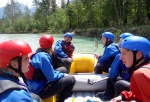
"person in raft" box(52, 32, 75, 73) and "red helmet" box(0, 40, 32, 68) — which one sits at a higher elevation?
"red helmet" box(0, 40, 32, 68)

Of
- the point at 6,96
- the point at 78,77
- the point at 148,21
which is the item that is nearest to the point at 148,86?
the point at 6,96

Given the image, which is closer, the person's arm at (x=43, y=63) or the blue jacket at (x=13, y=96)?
the blue jacket at (x=13, y=96)

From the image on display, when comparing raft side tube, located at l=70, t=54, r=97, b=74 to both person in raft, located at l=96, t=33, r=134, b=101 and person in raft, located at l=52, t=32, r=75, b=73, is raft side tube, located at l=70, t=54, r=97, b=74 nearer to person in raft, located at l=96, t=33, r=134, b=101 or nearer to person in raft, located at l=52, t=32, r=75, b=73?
person in raft, located at l=52, t=32, r=75, b=73

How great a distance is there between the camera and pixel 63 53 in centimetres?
645

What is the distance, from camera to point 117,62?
3811 millimetres

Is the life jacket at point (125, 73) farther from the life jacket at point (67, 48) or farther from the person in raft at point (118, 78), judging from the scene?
the life jacket at point (67, 48)

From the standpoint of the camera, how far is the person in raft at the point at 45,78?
11.1 feet

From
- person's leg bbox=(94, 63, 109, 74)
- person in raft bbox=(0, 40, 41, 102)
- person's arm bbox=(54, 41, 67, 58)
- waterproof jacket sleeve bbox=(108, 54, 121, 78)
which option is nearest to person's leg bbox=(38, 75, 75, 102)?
waterproof jacket sleeve bbox=(108, 54, 121, 78)

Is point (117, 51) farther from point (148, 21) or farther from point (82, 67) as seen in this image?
point (148, 21)

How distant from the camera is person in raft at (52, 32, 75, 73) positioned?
18.8 ft

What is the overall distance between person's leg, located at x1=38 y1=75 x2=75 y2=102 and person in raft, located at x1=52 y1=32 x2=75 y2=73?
1.78m

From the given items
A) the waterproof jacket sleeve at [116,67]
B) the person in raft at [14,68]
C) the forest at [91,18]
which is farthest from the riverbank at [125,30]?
Result: the person in raft at [14,68]

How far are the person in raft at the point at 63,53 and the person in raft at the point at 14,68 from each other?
3.51 meters

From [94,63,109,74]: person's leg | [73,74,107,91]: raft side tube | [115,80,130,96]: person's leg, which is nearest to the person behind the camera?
[115,80,130,96]: person's leg
